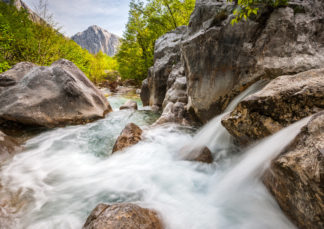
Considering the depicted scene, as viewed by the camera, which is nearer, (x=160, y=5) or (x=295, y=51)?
(x=295, y=51)

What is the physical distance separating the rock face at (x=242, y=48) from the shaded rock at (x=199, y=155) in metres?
2.06

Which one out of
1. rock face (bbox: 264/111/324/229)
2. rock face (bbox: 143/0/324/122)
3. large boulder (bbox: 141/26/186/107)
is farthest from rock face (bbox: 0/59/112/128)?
rock face (bbox: 264/111/324/229)

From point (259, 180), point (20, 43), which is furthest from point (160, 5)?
point (259, 180)

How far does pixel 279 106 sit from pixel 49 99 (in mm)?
7553

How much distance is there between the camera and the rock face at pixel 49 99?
233 inches

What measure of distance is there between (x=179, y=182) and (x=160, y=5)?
1744cm

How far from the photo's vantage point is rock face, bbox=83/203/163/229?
1765mm

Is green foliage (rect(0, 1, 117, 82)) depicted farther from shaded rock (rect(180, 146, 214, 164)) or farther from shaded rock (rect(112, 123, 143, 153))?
shaded rock (rect(180, 146, 214, 164))

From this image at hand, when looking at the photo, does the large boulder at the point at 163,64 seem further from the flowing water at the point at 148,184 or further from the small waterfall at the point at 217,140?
the small waterfall at the point at 217,140

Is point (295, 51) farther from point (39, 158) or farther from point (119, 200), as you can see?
point (39, 158)

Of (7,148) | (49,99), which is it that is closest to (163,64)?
(49,99)

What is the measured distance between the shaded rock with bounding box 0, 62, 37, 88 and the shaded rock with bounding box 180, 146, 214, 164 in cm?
765

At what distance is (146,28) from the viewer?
64.0 ft

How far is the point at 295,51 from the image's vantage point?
168 inches
